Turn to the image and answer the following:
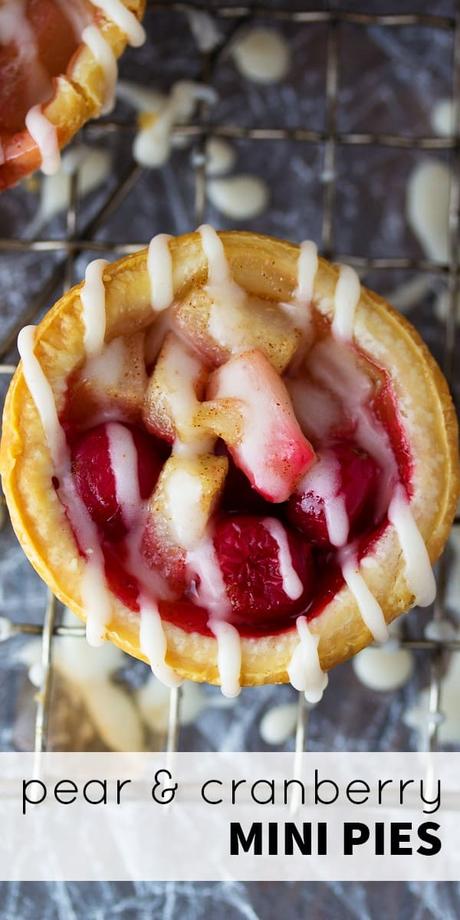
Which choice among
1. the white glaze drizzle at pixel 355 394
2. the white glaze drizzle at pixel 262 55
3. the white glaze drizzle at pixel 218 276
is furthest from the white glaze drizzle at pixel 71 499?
the white glaze drizzle at pixel 262 55

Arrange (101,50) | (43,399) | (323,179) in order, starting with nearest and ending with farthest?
(43,399) → (101,50) → (323,179)

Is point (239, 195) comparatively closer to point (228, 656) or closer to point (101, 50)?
point (101, 50)

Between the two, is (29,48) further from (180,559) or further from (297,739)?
(297,739)

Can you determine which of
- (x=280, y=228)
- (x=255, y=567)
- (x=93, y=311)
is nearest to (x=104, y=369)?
(x=93, y=311)

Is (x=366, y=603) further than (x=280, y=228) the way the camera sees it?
No

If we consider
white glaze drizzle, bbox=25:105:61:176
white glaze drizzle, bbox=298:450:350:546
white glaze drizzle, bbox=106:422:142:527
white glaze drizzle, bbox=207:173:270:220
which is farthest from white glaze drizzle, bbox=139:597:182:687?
white glaze drizzle, bbox=207:173:270:220

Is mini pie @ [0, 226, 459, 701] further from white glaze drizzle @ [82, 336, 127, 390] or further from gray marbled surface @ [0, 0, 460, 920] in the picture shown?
gray marbled surface @ [0, 0, 460, 920]
